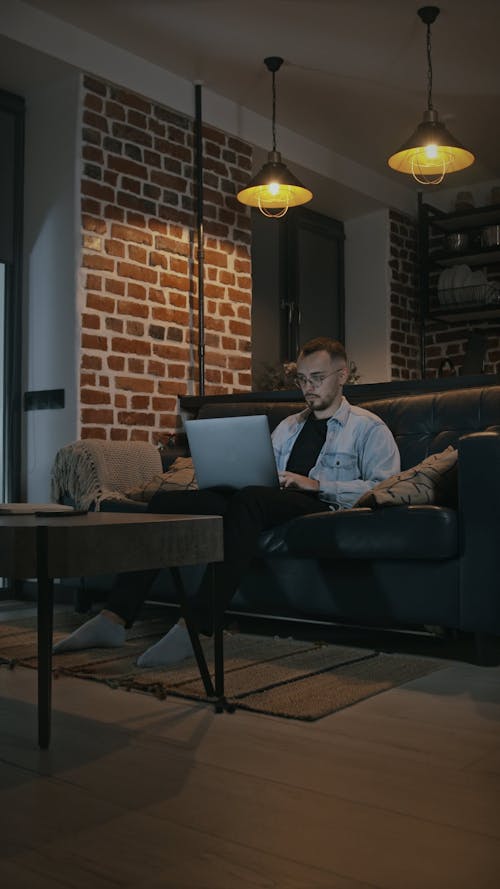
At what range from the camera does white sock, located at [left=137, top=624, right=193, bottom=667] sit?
245 cm

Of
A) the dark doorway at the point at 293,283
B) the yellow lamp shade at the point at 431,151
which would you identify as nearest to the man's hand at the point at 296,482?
the yellow lamp shade at the point at 431,151

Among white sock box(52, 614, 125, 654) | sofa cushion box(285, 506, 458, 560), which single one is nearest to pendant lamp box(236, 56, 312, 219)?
sofa cushion box(285, 506, 458, 560)

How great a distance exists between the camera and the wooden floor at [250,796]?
3.86 ft

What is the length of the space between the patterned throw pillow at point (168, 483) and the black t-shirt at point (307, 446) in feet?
1.49

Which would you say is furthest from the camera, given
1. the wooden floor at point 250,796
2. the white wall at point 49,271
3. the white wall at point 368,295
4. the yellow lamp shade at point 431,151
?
the white wall at point 368,295

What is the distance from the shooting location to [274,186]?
14.5ft

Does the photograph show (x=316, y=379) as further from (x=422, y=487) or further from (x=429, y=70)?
(x=429, y=70)

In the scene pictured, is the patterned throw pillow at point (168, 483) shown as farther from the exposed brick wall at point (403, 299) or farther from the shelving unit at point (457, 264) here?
the shelving unit at point (457, 264)

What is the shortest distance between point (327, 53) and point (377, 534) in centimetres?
291

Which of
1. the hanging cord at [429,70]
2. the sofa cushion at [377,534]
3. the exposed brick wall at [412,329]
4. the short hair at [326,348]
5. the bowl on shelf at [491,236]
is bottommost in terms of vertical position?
the sofa cushion at [377,534]

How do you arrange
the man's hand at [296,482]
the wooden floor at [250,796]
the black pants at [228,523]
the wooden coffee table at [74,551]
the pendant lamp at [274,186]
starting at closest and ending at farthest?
the wooden floor at [250,796] < the wooden coffee table at [74,551] < the black pants at [228,523] < the man's hand at [296,482] < the pendant lamp at [274,186]

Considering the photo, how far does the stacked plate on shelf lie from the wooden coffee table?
15.4 ft

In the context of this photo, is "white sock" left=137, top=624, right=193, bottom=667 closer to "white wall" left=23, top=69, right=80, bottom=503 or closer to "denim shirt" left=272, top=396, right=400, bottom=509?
"denim shirt" left=272, top=396, right=400, bottom=509

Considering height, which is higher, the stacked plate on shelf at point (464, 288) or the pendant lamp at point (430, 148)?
the pendant lamp at point (430, 148)
